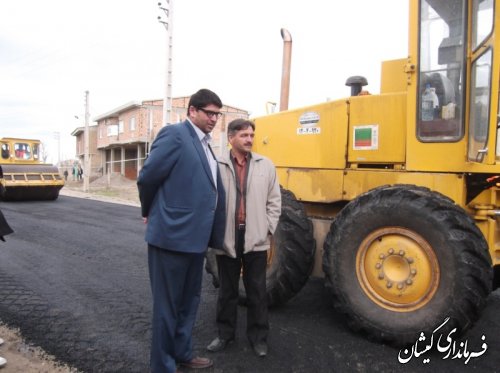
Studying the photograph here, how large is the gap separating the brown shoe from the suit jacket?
854 mm

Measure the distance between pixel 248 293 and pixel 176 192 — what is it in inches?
43.2

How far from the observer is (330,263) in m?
3.76

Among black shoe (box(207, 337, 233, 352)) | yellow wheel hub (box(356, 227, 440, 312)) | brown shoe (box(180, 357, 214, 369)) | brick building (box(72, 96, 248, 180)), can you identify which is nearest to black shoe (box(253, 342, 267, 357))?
black shoe (box(207, 337, 233, 352))

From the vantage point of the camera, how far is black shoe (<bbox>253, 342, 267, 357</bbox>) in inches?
131

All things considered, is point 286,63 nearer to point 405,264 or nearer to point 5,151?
point 405,264

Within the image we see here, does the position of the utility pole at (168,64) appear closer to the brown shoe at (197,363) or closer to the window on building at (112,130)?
the brown shoe at (197,363)

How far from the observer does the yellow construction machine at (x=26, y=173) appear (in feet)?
54.4

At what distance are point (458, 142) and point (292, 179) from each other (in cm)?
182

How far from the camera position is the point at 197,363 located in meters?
3.17

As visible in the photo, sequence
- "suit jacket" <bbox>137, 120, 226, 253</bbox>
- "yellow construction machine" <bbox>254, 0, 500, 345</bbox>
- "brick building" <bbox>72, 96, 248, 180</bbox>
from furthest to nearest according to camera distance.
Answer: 1. "brick building" <bbox>72, 96, 248, 180</bbox>
2. "yellow construction machine" <bbox>254, 0, 500, 345</bbox>
3. "suit jacket" <bbox>137, 120, 226, 253</bbox>

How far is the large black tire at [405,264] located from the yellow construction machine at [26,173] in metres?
15.2

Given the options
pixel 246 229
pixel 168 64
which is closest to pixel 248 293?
pixel 246 229

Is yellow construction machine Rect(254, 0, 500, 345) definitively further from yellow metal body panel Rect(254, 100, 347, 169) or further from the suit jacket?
the suit jacket

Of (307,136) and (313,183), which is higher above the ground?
(307,136)
